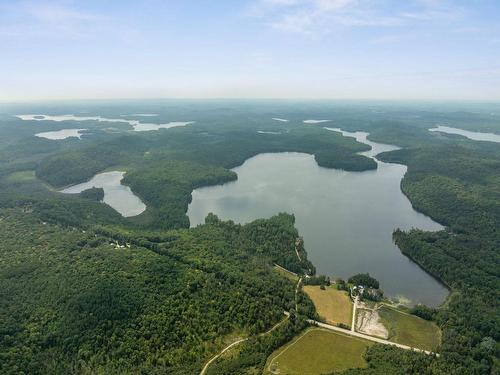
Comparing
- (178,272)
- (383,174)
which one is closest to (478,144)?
(383,174)

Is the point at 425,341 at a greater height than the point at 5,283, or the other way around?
the point at 5,283

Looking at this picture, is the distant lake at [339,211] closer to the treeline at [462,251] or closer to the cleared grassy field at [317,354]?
the treeline at [462,251]

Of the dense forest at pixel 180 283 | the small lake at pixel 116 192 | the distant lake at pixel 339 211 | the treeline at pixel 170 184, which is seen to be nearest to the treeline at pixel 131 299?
the dense forest at pixel 180 283

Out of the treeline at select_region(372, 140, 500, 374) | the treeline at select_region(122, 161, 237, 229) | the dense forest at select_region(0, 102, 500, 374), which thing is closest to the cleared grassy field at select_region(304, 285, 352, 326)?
the dense forest at select_region(0, 102, 500, 374)

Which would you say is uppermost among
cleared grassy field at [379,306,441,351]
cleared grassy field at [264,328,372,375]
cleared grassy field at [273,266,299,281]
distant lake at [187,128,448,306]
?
distant lake at [187,128,448,306]

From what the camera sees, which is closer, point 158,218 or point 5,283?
point 5,283

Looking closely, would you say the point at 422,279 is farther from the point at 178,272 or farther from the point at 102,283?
the point at 102,283

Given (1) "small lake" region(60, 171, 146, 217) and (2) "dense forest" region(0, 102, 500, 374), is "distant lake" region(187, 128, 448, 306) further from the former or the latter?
(1) "small lake" region(60, 171, 146, 217)
